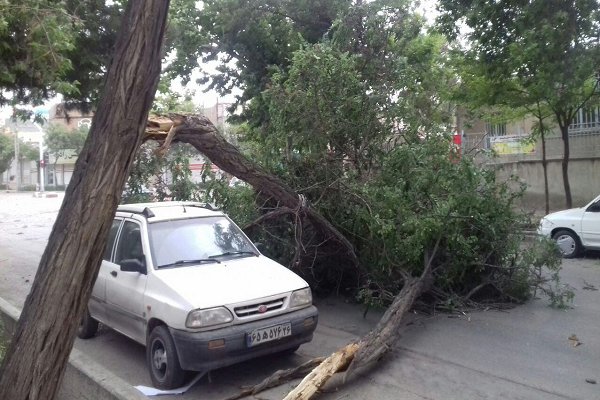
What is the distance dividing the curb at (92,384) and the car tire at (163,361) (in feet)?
1.67

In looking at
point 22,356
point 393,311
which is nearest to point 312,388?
point 393,311

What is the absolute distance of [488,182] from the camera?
830cm

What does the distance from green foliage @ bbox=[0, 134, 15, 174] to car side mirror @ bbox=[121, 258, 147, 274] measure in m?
69.6

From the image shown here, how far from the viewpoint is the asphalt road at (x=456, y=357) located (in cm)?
555

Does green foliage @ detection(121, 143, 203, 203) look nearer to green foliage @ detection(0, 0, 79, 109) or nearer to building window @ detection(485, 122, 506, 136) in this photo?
green foliage @ detection(0, 0, 79, 109)

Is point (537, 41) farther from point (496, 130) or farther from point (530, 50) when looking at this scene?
point (496, 130)

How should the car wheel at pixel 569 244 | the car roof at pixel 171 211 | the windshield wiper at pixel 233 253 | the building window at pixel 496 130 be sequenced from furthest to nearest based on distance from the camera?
the building window at pixel 496 130, the car wheel at pixel 569 244, the car roof at pixel 171 211, the windshield wiper at pixel 233 253

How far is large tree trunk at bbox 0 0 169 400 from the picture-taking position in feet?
11.4

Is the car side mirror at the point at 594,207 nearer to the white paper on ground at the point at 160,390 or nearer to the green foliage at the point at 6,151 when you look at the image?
the white paper on ground at the point at 160,390

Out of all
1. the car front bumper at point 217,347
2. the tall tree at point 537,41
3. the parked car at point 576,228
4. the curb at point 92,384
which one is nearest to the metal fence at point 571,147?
the tall tree at point 537,41

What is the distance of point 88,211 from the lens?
3479 millimetres

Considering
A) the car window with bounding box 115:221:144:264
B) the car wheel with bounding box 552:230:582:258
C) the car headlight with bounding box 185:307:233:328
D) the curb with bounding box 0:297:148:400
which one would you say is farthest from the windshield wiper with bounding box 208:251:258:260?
the car wheel with bounding box 552:230:582:258

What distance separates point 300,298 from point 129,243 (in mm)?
2212

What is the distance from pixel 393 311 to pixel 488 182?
103 inches
